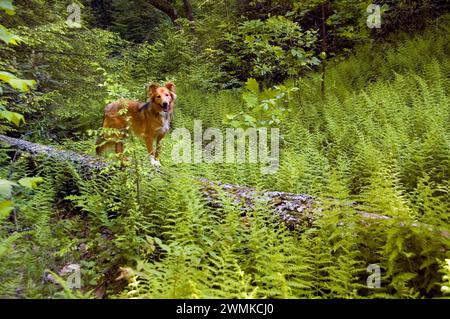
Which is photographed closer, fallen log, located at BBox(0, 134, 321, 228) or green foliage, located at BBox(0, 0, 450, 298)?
green foliage, located at BBox(0, 0, 450, 298)

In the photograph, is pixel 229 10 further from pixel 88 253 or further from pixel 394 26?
pixel 88 253

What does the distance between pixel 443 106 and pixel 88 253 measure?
25.1 ft

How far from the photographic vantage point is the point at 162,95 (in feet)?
25.2

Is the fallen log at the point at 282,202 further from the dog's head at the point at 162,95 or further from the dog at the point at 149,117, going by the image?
the dog's head at the point at 162,95

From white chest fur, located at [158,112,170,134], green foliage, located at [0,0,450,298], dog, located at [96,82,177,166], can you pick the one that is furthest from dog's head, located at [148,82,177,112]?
Answer: green foliage, located at [0,0,450,298]

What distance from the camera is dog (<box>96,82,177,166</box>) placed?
7.64 m

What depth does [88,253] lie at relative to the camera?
4605 mm

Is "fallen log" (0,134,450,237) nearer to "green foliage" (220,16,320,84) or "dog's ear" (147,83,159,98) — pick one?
"dog's ear" (147,83,159,98)

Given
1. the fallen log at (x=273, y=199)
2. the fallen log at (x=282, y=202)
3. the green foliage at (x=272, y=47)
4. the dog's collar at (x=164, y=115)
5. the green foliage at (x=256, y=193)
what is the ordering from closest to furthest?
the green foliage at (x=256, y=193), the fallen log at (x=282, y=202), the fallen log at (x=273, y=199), the dog's collar at (x=164, y=115), the green foliage at (x=272, y=47)

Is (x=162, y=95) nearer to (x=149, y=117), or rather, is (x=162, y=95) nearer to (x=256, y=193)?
(x=149, y=117)

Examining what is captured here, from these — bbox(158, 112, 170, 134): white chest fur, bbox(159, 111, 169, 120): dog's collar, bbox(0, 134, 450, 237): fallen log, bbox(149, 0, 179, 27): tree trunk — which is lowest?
bbox(0, 134, 450, 237): fallen log

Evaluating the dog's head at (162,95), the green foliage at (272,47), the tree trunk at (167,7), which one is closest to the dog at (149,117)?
the dog's head at (162,95)

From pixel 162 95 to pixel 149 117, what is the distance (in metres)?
0.67

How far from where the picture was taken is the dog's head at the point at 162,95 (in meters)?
7.68
